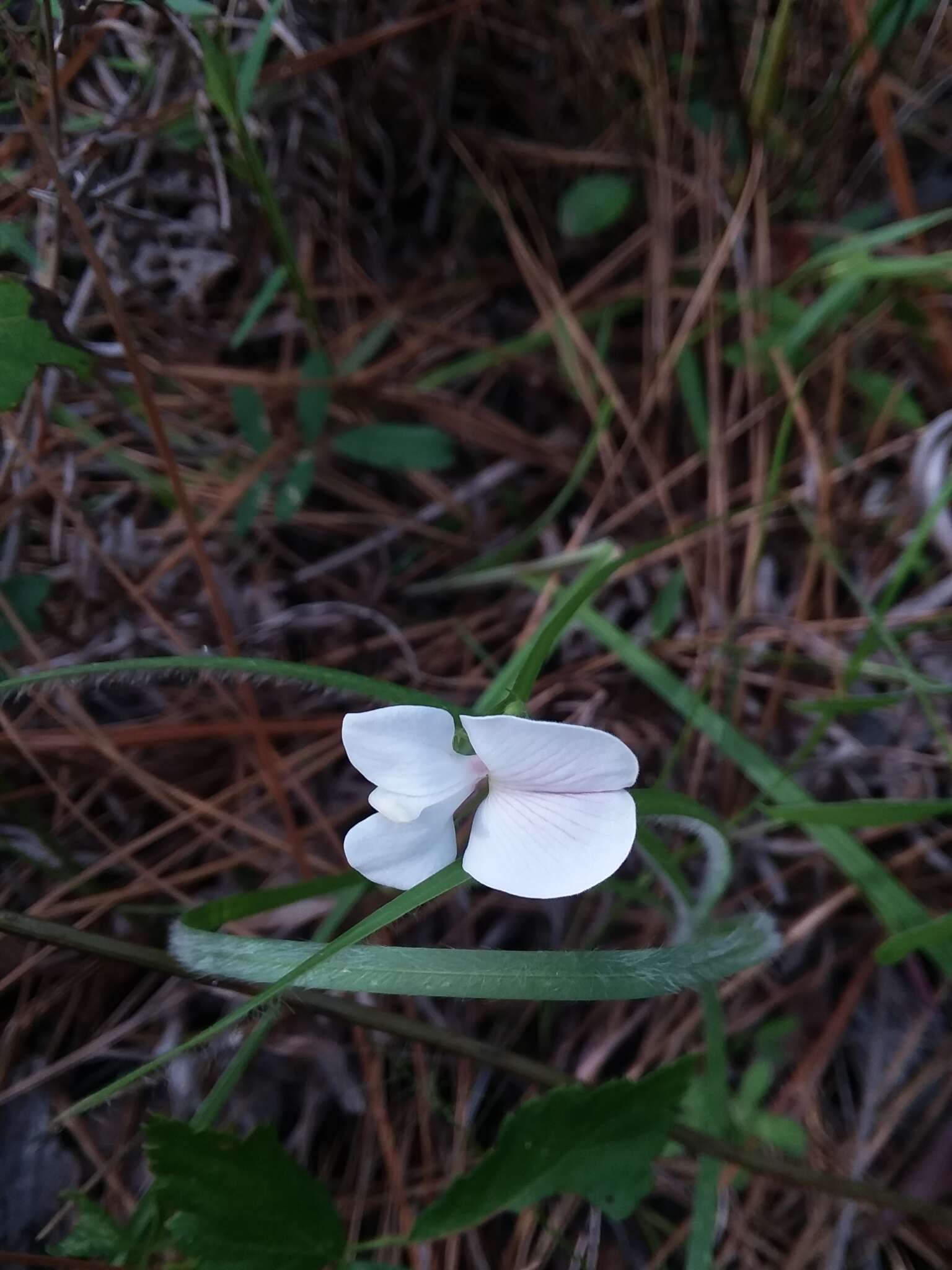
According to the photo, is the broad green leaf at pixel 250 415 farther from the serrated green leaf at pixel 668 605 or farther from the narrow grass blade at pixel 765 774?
the serrated green leaf at pixel 668 605

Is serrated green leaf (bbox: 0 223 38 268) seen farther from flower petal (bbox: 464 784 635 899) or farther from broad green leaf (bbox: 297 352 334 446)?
flower petal (bbox: 464 784 635 899)

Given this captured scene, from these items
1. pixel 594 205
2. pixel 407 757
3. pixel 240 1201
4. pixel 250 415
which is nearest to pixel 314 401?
pixel 250 415

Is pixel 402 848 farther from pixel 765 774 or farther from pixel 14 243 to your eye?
pixel 14 243

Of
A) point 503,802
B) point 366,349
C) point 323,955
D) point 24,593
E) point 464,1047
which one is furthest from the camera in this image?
point 366,349

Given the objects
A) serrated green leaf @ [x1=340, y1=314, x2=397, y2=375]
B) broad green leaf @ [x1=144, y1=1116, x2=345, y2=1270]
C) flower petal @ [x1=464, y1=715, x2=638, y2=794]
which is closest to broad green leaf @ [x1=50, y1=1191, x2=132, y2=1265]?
broad green leaf @ [x1=144, y1=1116, x2=345, y2=1270]

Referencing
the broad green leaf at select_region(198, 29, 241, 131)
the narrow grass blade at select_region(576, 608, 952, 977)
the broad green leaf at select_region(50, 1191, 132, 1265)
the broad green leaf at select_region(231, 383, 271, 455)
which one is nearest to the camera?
the broad green leaf at select_region(50, 1191, 132, 1265)

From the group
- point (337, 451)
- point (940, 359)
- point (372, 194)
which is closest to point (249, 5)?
point (372, 194)
